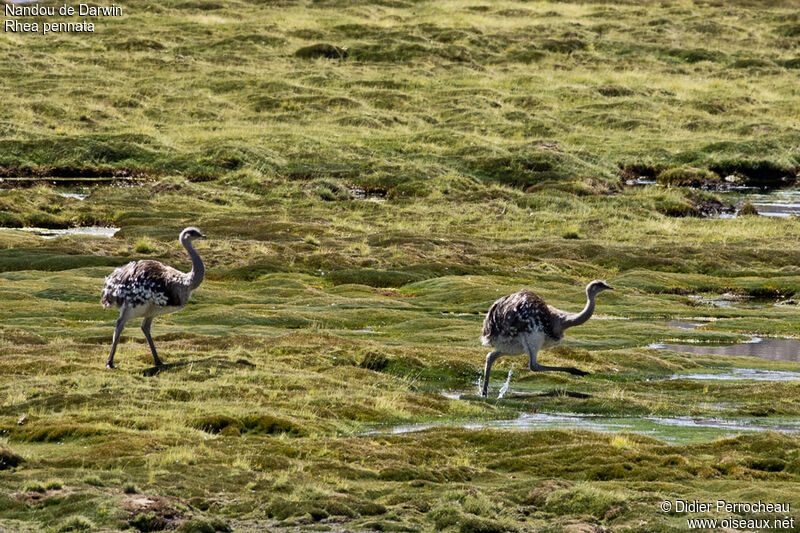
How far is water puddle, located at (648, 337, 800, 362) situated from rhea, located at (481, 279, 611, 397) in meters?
13.0

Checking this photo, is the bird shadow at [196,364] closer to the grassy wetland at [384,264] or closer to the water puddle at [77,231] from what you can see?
the grassy wetland at [384,264]

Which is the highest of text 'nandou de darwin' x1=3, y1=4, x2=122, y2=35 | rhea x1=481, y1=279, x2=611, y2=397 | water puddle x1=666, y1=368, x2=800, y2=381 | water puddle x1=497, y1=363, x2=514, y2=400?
text 'nandou de darwin' x1=3, y1=4, x2=122, y2=35

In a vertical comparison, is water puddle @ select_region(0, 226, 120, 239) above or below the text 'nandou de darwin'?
below

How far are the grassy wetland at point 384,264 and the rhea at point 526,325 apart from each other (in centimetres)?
149

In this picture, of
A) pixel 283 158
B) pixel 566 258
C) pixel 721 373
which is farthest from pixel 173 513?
pixel 283 158

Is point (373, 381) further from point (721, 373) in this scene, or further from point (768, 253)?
point (768, 253)

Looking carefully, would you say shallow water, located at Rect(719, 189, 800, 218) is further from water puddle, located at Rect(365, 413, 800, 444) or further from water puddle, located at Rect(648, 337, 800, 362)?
water puddle, located at Rect(365, 413, 800, 444)

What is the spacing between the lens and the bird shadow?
30.1 metres

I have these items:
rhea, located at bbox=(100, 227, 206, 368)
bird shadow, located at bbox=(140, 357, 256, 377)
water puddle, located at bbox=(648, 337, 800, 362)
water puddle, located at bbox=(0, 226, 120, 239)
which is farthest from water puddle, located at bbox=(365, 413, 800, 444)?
water puddle, located at bbox=(0, 226, 120, 239)

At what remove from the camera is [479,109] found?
111 m

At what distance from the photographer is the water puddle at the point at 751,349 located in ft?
136

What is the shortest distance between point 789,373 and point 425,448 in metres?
17.9

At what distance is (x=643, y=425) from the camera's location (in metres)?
27.7

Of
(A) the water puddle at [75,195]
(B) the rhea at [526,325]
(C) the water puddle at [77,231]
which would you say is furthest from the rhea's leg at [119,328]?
(A) the water puddle at [75,195]
